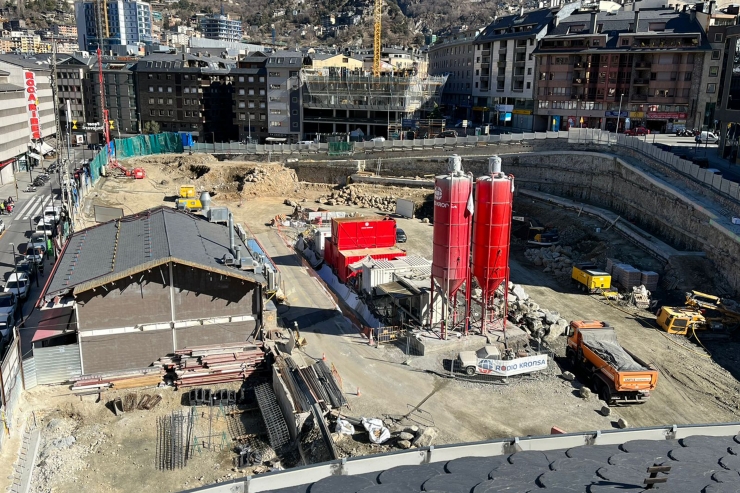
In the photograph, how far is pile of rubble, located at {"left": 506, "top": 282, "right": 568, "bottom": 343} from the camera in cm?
3469

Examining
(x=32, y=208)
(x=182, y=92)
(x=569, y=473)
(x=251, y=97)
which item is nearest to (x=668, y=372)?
(x=569, y=473)

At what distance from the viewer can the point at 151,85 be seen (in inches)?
4072

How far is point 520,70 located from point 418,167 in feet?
110

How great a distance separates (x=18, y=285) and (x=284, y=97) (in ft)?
220

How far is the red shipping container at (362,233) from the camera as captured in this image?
42.3 m

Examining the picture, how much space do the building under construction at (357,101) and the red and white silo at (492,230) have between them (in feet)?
214

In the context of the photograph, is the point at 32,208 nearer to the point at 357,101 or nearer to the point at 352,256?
the point at 352,256

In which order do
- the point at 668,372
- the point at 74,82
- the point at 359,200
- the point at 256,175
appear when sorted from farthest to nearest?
the point at 74,82
the point at 256,175
the point at 359,200
the point at 668,372

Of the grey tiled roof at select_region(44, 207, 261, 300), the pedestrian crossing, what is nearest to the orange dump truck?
the grey tiled roof at select_region(44, 207, 261, 300)

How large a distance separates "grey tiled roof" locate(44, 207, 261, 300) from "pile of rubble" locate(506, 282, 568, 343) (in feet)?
51.0

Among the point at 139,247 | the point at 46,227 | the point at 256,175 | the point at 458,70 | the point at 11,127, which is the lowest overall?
the point at 46,227

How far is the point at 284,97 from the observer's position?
9962 centimetres

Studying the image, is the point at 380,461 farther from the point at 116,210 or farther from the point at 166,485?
the point at 116,210

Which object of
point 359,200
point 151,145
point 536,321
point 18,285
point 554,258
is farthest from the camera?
point 151,145
